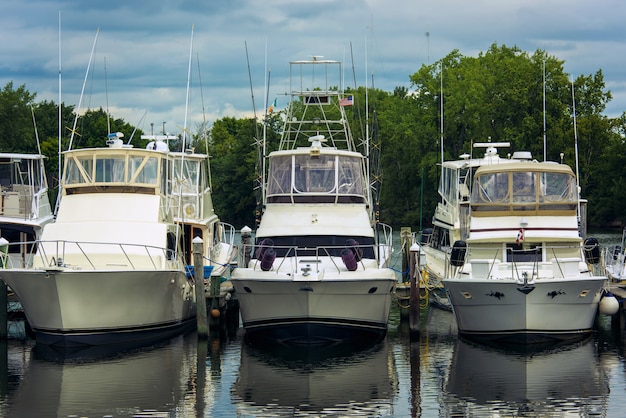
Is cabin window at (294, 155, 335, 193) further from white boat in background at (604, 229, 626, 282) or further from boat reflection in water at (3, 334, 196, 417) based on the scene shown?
white boat in background at (604, 229, 626, 282)

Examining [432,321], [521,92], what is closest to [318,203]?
[432,321]

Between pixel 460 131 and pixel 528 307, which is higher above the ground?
pixel 460 131

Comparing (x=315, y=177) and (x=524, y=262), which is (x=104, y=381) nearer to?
(x=315, y=177)

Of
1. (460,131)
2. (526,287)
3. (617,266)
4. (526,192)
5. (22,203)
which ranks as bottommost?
(526,287)

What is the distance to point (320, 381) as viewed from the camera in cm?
2822

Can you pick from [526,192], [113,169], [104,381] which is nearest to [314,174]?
[113,169]

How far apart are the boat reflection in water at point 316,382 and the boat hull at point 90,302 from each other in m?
2.91

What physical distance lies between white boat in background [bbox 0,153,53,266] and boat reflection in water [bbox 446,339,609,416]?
45.8ft

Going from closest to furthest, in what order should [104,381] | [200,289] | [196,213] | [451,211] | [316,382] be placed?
[316,382] < [104,381] < [200,289] < [196,213] < [451,211]

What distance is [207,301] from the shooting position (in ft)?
114

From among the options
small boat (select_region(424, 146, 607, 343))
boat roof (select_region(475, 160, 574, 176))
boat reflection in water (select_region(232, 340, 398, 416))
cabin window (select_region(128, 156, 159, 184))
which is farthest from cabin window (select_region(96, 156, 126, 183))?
boat roof (select_region(475, 160, 574, 176))

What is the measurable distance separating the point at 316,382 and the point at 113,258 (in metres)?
7.55

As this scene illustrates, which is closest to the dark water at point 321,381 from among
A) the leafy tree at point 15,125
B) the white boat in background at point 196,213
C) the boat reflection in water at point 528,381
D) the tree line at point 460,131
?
the boat reflection in water at point 528,381

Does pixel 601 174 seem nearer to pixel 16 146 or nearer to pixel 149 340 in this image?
pixel 16 146
